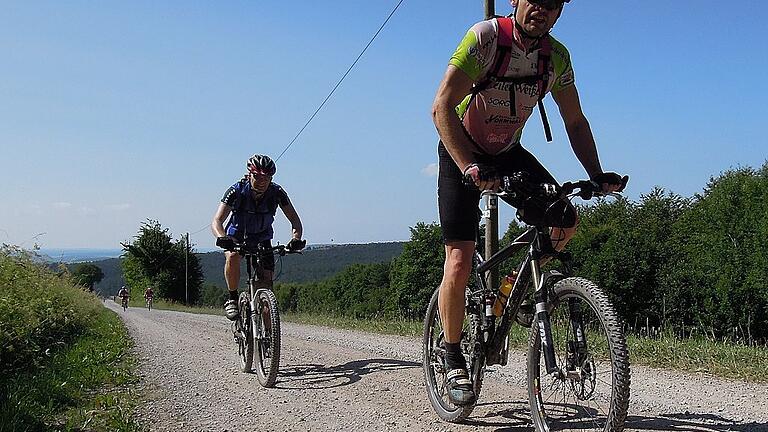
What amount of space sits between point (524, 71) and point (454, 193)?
0.72m

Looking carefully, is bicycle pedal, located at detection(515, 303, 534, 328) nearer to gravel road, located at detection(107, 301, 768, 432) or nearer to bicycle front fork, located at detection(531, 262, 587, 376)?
bicycle front fork, located at detection(531, 262, 587, 376)

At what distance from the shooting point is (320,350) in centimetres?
756

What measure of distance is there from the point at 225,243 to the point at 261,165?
2.66ft

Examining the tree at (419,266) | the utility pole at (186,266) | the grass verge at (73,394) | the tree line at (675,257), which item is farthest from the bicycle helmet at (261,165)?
the utility pole at (186,266)

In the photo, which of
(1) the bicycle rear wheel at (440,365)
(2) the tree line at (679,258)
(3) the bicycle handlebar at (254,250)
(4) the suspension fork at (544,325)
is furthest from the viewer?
(2) the tree line at (679,258)

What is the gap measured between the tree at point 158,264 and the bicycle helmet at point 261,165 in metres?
67.5

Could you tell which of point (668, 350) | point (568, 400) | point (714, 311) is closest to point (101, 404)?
point (568, 400)

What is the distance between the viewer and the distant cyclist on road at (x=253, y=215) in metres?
6.45

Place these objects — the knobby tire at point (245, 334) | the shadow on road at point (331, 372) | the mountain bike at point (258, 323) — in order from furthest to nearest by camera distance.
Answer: the knobby tire at point (245, 334), the mountain bike at point (258, 323), the shadow on road at point (331, 372)

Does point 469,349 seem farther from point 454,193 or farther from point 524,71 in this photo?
point 524,71

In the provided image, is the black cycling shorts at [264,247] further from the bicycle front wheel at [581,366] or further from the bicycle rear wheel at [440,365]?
the bicycle front wheel at [581,366]

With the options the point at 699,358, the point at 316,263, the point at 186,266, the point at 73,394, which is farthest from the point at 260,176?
the point at 316,263

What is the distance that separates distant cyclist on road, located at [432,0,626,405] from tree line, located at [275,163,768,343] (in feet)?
117

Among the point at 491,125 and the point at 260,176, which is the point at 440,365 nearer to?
the point at 491,125
